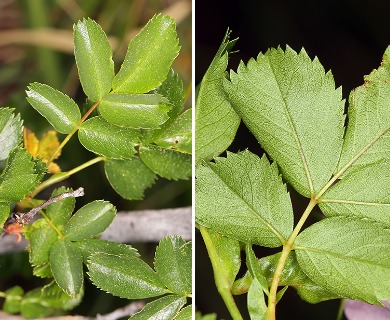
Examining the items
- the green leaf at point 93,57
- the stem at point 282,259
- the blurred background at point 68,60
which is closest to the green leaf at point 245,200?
the stem at point 282,259

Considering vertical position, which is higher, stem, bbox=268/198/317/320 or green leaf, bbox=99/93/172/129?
green leaf, bbox=99/93/172/129

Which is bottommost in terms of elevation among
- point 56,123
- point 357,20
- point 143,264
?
point 143,264

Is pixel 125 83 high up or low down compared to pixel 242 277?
up

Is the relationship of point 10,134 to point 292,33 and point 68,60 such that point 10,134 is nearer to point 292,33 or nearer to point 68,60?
point 292,33

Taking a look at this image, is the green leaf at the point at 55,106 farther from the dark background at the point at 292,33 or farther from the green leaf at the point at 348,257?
the green leaf at the point at 348,257

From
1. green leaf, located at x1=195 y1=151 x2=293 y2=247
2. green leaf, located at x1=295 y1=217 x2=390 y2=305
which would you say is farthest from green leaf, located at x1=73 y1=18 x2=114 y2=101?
green leaf, located at x1=295 y1=217 x2=390 y2=305

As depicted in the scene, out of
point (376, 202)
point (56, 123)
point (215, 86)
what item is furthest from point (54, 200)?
point (376, 202)

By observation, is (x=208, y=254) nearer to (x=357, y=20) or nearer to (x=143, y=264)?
(x=143, y=264)

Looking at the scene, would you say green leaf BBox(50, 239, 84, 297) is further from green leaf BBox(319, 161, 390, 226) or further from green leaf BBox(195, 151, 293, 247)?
green leaf BBox(319, 161, 390, 226)
